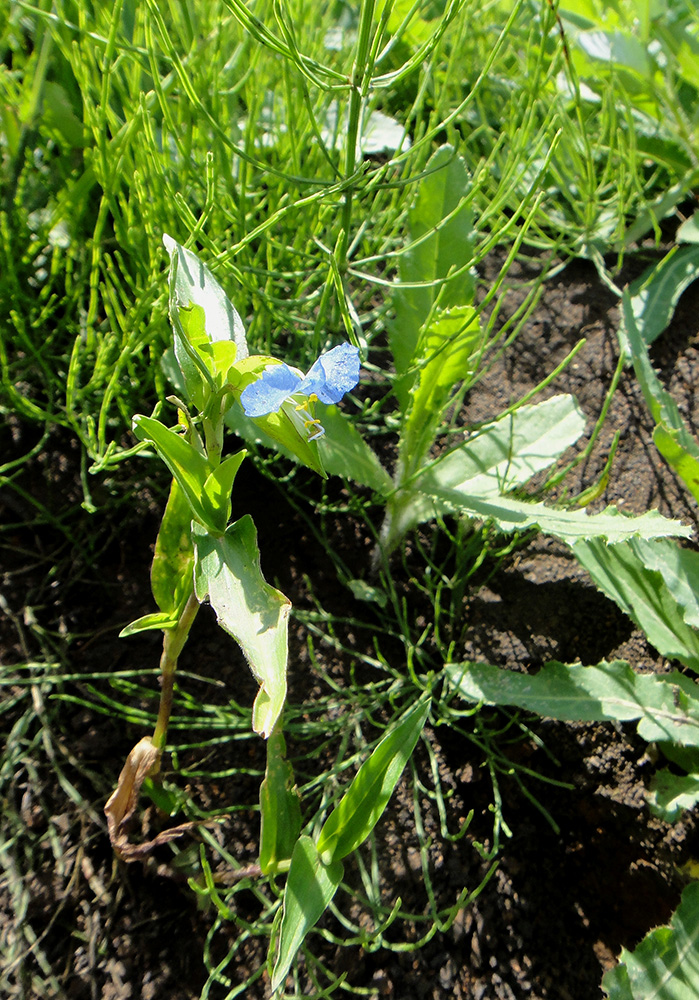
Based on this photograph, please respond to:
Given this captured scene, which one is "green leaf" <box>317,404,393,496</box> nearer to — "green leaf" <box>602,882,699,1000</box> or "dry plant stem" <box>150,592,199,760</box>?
"dry plant stem" <box>150,592,199,760</box>

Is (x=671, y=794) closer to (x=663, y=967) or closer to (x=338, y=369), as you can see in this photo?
(x=663, y=967)

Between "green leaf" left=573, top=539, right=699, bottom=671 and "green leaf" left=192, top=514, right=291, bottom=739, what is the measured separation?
46cm

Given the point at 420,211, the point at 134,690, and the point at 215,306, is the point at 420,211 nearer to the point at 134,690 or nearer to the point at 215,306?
the point at 215,306

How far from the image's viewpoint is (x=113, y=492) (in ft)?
3.12

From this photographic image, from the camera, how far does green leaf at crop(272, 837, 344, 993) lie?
0.58 meters

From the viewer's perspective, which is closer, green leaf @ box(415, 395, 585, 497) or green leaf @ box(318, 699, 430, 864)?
green leaf @ box(318, 699, 430, 864)

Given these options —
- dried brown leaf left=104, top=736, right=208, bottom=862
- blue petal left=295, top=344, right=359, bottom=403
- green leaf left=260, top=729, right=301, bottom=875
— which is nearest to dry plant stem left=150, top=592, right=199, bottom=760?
dried brown leaf left=104, top=736, right=208, bottom=862

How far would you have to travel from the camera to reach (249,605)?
55cm

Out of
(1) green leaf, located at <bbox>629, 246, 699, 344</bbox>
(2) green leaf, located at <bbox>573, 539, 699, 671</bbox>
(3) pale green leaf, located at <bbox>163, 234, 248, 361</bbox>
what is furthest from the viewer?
(1) green leaf, located at <bbox>629, 246, 699, 344</bbox>

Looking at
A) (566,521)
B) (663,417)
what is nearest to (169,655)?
(566,521)

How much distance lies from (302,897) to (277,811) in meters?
0.09

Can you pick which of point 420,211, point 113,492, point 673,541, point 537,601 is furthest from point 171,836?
point 420,211

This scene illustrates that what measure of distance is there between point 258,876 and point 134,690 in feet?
0.91

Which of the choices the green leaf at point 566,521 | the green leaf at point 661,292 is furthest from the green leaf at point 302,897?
the green leaf at point 661,292
